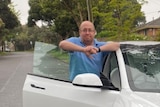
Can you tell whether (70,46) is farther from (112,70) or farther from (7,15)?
(7,15)

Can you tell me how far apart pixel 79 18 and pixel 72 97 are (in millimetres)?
29465

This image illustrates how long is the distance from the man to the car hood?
2.34ft

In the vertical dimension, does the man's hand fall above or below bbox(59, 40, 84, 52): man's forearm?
below

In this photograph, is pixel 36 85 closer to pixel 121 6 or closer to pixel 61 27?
pixel 121 6

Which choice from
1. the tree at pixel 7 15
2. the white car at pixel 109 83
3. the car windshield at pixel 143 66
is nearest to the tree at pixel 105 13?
the tree at pixel 7 15

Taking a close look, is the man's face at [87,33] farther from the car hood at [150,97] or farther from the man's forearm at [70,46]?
the car hood at [150,97]

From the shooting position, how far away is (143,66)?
3.59 metres

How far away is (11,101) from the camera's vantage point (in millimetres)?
9617

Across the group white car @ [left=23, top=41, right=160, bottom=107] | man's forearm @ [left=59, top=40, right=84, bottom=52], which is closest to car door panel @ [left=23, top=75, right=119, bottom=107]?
white car @ [left=23, top=41, right=160, bottom=107]

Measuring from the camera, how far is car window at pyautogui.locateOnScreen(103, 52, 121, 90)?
353cm

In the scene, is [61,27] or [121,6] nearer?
[121,6]

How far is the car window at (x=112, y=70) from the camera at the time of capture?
3.53 m

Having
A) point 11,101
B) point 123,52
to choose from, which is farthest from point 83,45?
point 11,101

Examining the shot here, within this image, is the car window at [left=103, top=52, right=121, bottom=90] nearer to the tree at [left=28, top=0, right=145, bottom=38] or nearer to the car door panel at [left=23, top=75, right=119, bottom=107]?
the car door panel at [left=23, top=75, right=119, bottom=107]
